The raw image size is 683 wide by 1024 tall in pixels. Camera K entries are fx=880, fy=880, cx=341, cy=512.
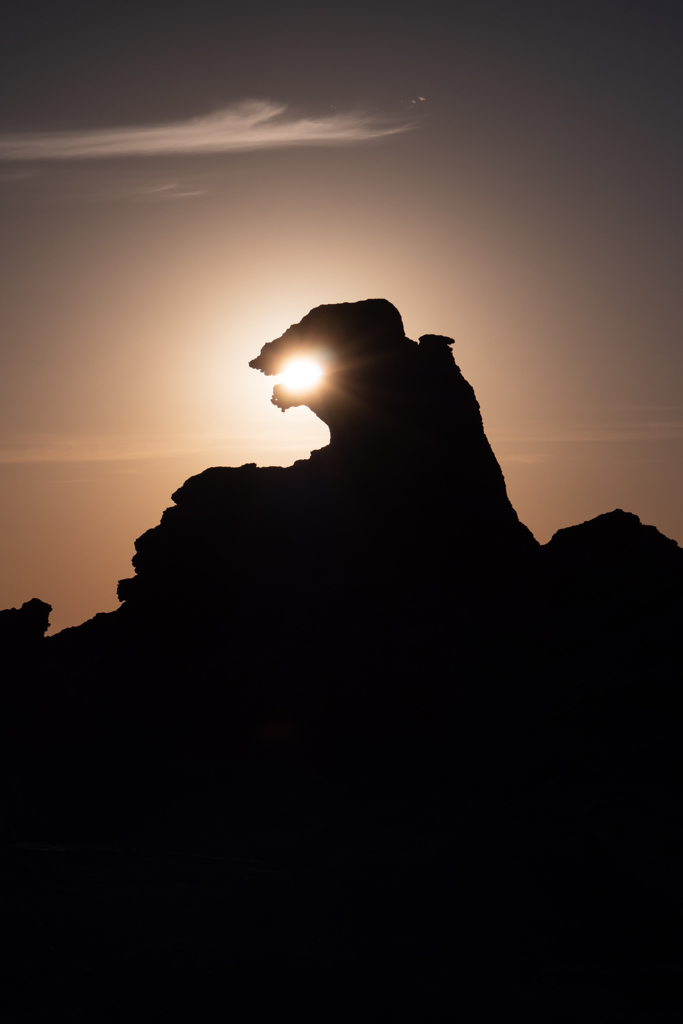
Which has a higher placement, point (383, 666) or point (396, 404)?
point (396, 404)

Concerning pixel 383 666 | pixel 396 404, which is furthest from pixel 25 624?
pixel 396 404

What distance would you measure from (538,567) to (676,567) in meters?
5.63

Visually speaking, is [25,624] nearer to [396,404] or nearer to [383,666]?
[383,666]

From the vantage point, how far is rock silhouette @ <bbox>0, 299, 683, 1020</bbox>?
30.5m

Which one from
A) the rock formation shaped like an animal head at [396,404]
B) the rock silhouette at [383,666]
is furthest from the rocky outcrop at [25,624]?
the rock formation shaped like an animal head at [396,404]

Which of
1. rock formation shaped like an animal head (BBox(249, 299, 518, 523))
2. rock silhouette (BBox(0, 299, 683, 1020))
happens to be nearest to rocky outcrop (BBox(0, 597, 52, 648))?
rock silhouette (BBox(0, 299, 683, 1020))

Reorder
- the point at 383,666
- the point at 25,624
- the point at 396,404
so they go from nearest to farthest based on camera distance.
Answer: the point at 383,666
the point at 396,404
the point at 25,624

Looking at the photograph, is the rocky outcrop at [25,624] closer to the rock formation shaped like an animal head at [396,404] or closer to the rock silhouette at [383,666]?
the rock silhouette at [383,666]

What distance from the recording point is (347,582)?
38.1 meters

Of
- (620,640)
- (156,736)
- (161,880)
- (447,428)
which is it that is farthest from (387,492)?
(161,880)

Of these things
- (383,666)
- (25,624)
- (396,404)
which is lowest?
(383,666)

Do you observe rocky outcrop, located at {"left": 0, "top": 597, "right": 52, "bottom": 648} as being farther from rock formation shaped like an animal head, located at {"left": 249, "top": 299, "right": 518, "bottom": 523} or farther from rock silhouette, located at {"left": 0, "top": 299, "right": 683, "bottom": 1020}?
rock formation shaped like an animal head, located at {"left": 249, "top": 299, "right": 518, "bottom": 523}

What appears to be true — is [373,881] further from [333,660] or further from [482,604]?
[482,604]

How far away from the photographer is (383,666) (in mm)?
35469
